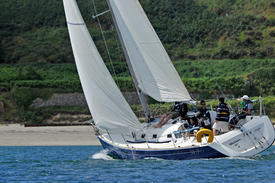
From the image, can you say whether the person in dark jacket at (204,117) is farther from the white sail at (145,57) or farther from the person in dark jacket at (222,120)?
the white sail at (145,57)

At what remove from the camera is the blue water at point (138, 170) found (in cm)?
1706

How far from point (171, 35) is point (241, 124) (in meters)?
43.8

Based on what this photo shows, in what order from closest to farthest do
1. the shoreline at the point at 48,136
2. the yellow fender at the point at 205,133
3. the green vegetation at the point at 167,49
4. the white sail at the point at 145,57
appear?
the yellow fender at the point at 205,133, the white sail at the point at 145,57, the shoreline at the point at 48,136, the green vegetation at the point at 167,49

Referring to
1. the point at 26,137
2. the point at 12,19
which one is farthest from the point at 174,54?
the point at 26,137

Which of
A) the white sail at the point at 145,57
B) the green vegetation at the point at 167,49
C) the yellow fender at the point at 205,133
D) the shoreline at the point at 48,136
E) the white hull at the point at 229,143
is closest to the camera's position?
the yellow fender at the point at 205,133

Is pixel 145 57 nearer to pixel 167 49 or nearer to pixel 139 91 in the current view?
pixel 139 91

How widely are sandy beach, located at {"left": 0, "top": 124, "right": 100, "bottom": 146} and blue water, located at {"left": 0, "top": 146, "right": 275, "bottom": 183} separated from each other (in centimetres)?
773

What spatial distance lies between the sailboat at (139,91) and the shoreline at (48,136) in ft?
30.0

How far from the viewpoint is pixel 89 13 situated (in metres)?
66.1

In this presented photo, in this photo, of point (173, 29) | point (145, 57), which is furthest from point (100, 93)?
point (173, 29)

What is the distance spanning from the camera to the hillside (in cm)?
5697

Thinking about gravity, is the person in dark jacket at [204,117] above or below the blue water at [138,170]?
above

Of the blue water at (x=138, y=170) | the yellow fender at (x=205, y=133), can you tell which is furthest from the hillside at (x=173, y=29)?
the yellow fender at (x=205, y=133)

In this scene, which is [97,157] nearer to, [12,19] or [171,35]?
[171,35]
